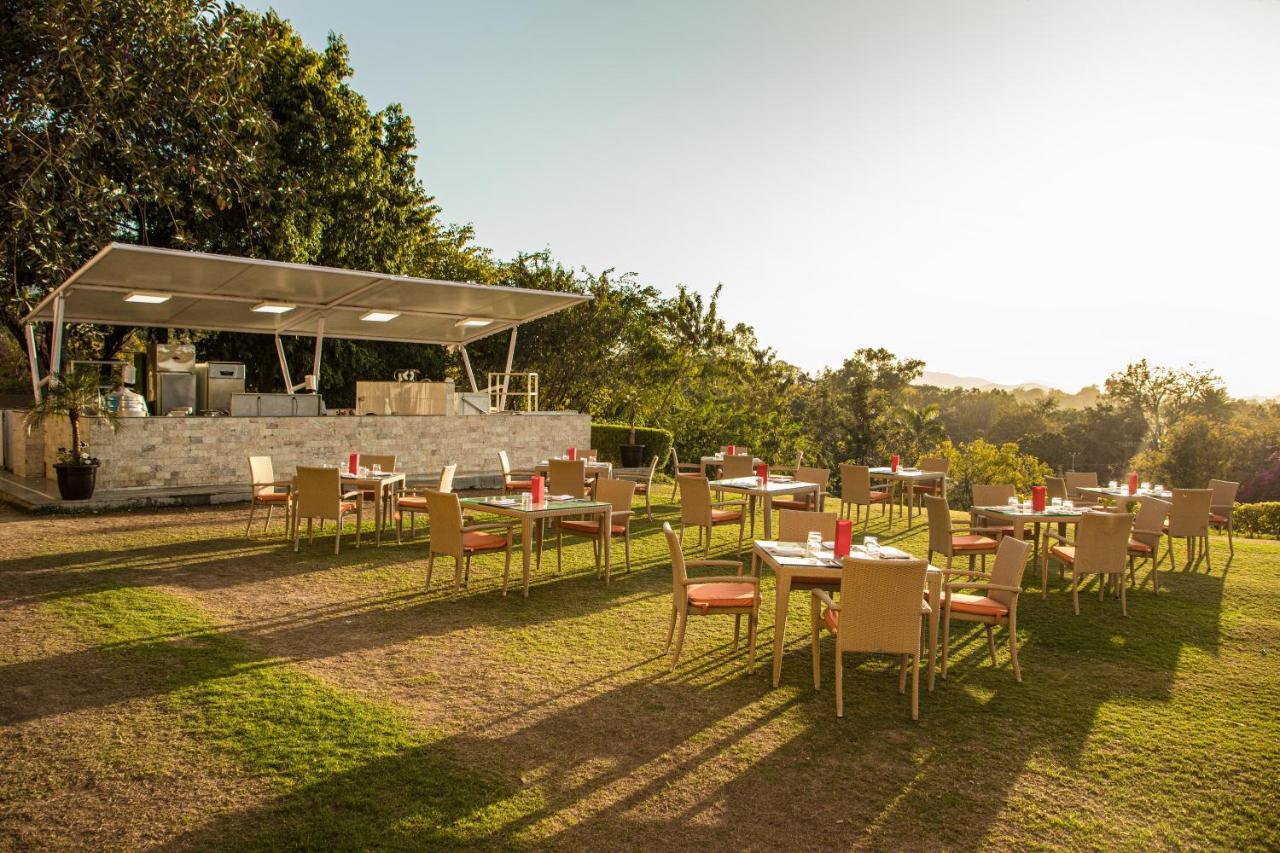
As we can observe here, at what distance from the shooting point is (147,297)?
46.8 feet

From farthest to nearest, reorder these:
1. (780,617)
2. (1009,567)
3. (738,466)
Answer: (738,466) → (1009,567) → (780,617)

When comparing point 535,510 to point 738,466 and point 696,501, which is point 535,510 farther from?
point 738,466

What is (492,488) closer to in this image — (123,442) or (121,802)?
(123,442)

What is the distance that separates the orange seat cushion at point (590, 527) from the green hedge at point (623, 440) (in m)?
10.5

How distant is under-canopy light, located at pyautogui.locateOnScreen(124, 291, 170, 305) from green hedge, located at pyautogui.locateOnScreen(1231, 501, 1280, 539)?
20.5 meters

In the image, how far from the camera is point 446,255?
25.1m

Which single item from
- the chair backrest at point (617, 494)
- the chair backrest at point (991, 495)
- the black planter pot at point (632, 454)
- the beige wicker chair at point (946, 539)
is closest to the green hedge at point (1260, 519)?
the chair backrest at point (991, 495)

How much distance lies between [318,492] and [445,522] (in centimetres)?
228

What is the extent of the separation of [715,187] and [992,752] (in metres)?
18.4

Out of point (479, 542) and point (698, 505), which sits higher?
point (698, 505)

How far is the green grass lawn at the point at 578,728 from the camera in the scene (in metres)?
3.30

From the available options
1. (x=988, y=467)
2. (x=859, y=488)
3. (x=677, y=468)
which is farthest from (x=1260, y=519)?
(x=677, y=468)

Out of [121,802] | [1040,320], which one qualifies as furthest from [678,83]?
[1040,320]

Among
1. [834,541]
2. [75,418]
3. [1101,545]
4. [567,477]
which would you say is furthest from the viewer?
[75,418]
